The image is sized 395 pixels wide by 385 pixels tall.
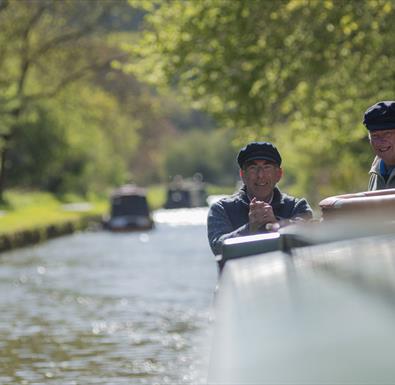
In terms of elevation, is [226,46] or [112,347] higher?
[226,46]

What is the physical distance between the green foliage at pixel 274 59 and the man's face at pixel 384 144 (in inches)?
400

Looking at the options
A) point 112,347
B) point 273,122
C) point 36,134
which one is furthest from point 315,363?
point 36,134

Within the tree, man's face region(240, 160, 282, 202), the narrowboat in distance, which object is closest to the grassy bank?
the narrowboat in distance

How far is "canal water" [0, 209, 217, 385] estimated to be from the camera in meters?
14.9

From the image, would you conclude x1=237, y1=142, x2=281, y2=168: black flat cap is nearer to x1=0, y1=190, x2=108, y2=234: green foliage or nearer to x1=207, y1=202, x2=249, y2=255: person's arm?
x1=207, y1=202, x2=249, y2=255: person's arm

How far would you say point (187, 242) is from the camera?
51000mm

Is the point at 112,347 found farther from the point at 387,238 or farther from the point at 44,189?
the point at 44,189

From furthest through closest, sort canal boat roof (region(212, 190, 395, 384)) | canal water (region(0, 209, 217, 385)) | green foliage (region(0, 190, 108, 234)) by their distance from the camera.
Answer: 1. green foliage (region(0, 190, 108, 234))
2. canal water (region(0, 209, 217, 385))
3. canal boat roof (region(212, 190, 395, 384))

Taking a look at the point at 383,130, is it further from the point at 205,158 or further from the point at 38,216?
the point at 205,158

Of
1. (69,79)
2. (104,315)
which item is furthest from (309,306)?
(69,79)

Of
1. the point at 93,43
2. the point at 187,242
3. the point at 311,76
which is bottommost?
the point at 187,242

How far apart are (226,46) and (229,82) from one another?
43.9 inches

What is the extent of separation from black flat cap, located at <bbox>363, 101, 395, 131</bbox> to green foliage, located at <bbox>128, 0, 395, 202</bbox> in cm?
1013

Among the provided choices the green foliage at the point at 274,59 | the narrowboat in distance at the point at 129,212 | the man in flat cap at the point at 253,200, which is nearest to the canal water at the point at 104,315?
the man in flat cap at the point at 253,200
